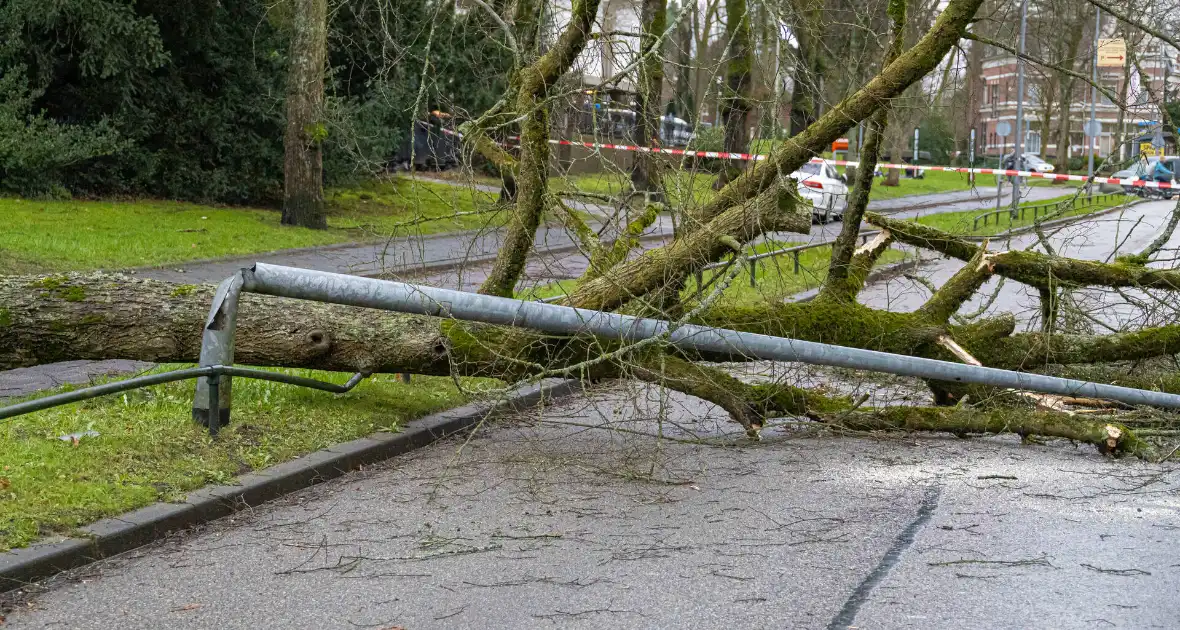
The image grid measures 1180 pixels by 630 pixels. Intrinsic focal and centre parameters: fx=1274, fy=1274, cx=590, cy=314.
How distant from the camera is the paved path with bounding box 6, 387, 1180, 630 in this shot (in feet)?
15.4

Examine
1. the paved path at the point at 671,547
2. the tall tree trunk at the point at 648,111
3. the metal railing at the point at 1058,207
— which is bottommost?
the paved path at the point at 671,547

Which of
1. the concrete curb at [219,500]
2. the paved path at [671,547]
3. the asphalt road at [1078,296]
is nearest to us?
the paved path at [671,547]

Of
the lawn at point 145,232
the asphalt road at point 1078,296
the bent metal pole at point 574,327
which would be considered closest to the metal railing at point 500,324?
the bent metal pole at point 574,327

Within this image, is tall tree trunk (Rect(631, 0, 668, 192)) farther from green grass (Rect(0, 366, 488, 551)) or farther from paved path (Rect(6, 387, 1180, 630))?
green grass (Rect(0, 366, 488, 551))

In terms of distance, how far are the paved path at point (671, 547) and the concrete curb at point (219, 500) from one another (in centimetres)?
8

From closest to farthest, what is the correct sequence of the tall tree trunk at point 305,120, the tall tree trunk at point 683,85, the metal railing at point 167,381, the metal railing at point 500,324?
the metal railing at point 167,381, the metal railing at point 500,324, the tall tree trunk at point 683,85, the tall tree trunk at point 305,120

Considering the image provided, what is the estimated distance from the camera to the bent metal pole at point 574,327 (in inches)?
255

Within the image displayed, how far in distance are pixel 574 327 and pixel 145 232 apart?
504 inches

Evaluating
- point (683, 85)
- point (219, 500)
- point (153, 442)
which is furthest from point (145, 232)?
point (219, 500)

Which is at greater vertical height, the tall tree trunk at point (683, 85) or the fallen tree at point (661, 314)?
the tall tree trunk at point (683, 85)

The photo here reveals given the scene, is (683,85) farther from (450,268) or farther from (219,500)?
(219,500)

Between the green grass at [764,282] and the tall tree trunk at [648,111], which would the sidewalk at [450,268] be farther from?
the tall tree trunk at [648,111]

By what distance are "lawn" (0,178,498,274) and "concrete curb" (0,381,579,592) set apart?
3811 mm

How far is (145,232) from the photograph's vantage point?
1806cm
